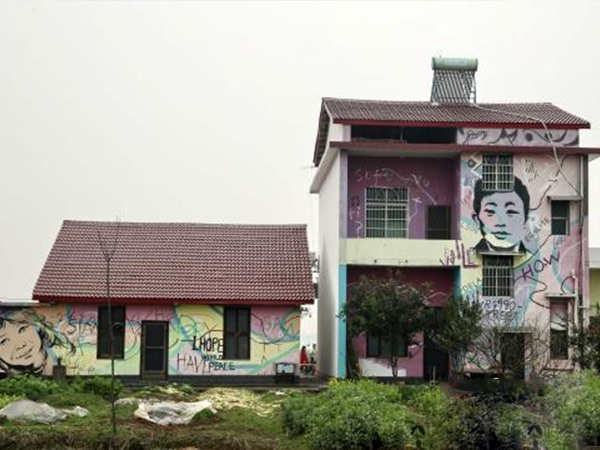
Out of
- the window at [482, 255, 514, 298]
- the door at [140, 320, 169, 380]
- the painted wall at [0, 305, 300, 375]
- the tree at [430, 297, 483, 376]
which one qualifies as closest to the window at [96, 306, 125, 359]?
the painted wall at [0, 305, 300, 375]

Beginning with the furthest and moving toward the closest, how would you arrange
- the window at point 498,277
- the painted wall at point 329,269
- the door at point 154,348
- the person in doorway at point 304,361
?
1. the person in doorway at point 304,361
2. the painted wall at point 329,269
3. the window at point 498,277
4. the door at point 154,348

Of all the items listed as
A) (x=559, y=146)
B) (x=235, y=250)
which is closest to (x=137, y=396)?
(x=235, y=250)

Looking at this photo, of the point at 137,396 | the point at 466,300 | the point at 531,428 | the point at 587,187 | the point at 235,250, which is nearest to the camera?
the point at 531,428

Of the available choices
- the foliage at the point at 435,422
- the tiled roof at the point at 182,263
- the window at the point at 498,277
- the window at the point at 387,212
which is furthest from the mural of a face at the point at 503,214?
the foliage at the point at 435,422

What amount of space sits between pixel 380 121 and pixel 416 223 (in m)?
3.64

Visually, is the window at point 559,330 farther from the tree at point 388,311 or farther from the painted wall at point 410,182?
the painted wall at point 410,182

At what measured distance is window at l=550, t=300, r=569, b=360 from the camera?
86.7ft

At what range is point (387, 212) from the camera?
1136 inches

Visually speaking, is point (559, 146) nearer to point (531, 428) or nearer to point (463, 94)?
point (463, 94)

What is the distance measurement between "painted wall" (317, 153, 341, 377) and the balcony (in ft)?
1.75

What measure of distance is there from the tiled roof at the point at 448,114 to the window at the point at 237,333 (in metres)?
6.32

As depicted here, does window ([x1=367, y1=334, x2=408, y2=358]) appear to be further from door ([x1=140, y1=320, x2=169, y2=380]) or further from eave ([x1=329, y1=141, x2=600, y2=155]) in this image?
door ([x1=140, y1=320, x2=169, y2=380])

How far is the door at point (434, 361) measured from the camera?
28531 millimetres

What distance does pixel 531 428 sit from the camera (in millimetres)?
14117
